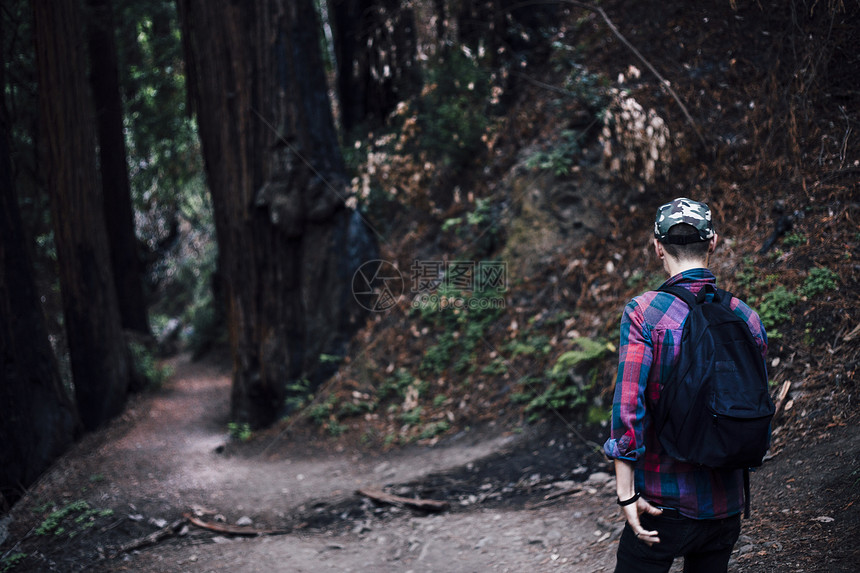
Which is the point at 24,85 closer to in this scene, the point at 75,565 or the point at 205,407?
the point at 205,407

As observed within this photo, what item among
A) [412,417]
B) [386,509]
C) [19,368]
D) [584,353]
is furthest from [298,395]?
[584,353]

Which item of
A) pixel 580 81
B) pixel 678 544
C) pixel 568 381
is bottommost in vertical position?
pixel 568 381

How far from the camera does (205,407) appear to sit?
10.3m

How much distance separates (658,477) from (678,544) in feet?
0.78

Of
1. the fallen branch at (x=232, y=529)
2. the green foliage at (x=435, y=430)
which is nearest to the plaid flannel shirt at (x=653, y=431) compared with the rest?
the fallen branch at (x=232, y=529)

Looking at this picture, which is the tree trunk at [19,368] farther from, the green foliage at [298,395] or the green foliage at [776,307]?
the green foliage at [776,307]

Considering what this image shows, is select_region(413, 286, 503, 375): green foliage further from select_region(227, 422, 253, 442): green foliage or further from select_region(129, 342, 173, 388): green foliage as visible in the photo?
select_region(129, 342, 173, 388): green foliage

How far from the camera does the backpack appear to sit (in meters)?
2.00

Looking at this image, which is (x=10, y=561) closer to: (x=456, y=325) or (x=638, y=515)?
(x=638, y=515)

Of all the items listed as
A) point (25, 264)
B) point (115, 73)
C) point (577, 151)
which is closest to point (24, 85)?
point (25, 264)

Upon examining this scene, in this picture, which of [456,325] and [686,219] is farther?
[456,325]

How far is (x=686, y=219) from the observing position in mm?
2236

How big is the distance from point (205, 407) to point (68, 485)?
13.7ft

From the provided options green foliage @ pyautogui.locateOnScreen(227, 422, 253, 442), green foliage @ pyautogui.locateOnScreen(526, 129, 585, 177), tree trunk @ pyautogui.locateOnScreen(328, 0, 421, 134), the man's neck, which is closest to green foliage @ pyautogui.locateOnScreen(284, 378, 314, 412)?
green foliage @ pyautogui.locateOnScreen(227, 422, 253, 442)
